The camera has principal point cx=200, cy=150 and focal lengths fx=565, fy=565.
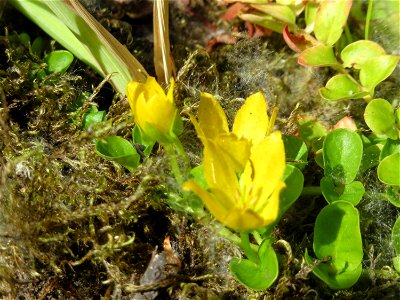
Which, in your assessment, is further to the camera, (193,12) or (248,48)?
(193,12)

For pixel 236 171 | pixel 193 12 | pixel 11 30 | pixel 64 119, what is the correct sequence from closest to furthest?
pixel 236 171 < pixel 64 119 < pixel 11 30 < pixel 193 12

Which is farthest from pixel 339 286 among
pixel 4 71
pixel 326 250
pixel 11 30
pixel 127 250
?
pixel 11 30

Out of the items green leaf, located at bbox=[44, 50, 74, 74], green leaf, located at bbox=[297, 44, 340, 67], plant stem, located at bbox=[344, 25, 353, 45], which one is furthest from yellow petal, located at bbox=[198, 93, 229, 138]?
plant stem, located at bbox=[344, 25, 353, 45]

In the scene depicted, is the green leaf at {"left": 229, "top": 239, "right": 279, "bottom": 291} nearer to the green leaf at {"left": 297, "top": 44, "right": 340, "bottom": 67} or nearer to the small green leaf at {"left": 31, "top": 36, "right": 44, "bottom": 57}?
the green leaf at {"left": 297, "top": 44, "right": 340, "bottom": 67}

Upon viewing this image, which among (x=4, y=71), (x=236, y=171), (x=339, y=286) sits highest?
(x=4, y=71)

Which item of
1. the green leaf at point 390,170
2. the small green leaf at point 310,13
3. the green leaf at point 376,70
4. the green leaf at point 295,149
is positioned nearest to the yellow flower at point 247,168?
the green leaf at point 295,149

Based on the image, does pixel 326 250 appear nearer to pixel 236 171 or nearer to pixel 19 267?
pixel 236 171

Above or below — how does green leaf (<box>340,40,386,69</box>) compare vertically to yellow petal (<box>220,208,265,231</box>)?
below

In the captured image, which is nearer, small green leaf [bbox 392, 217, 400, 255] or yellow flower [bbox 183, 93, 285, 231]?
yellow flower [bbox 183, 93, 285, 231]

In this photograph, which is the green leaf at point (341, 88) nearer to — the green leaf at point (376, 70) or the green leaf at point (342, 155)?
the green leaf at point (376, 70)
